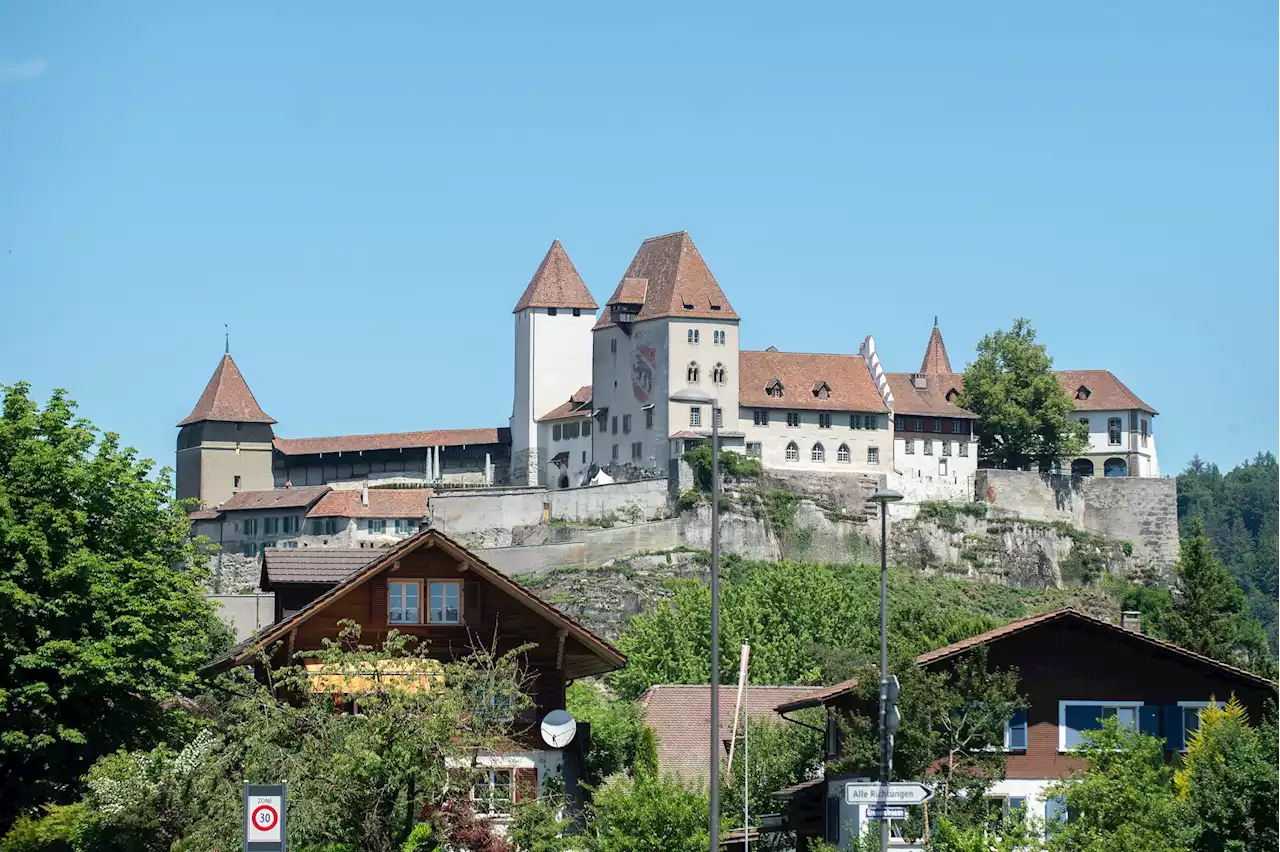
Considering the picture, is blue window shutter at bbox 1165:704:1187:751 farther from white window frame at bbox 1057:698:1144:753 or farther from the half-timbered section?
the half-timbered section

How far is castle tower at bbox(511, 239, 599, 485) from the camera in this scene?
12381 cm

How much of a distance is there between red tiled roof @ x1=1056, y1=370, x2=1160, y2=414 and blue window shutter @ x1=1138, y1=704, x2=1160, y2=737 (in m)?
84.4

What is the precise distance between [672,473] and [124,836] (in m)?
77.6

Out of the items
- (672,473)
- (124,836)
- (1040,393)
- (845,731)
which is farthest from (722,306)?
(124,836)

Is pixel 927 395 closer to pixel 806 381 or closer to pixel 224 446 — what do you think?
pixel 806 381

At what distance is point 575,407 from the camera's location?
121m

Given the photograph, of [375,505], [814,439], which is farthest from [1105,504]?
[375,505]

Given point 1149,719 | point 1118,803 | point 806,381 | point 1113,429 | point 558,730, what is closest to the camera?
point 1118,803

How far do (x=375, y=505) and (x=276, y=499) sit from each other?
279 inches

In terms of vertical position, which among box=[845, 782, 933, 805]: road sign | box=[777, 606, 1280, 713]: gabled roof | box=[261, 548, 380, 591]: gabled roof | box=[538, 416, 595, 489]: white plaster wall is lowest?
box=[845, 782, 933, 805]: road sign

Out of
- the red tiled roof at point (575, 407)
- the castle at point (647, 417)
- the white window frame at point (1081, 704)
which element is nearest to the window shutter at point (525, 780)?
the white window frame at point (1081, 704)

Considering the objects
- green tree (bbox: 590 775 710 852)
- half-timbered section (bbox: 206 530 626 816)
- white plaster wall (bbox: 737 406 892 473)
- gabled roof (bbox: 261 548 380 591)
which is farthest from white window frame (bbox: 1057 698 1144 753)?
white plaster wall (bbox: 737 406 892 473)

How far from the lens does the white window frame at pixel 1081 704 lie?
138 ft

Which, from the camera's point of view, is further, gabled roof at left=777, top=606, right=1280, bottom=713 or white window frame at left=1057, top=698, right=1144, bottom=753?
white window frame at left=1057, top=698, right=1144, bottom=753
